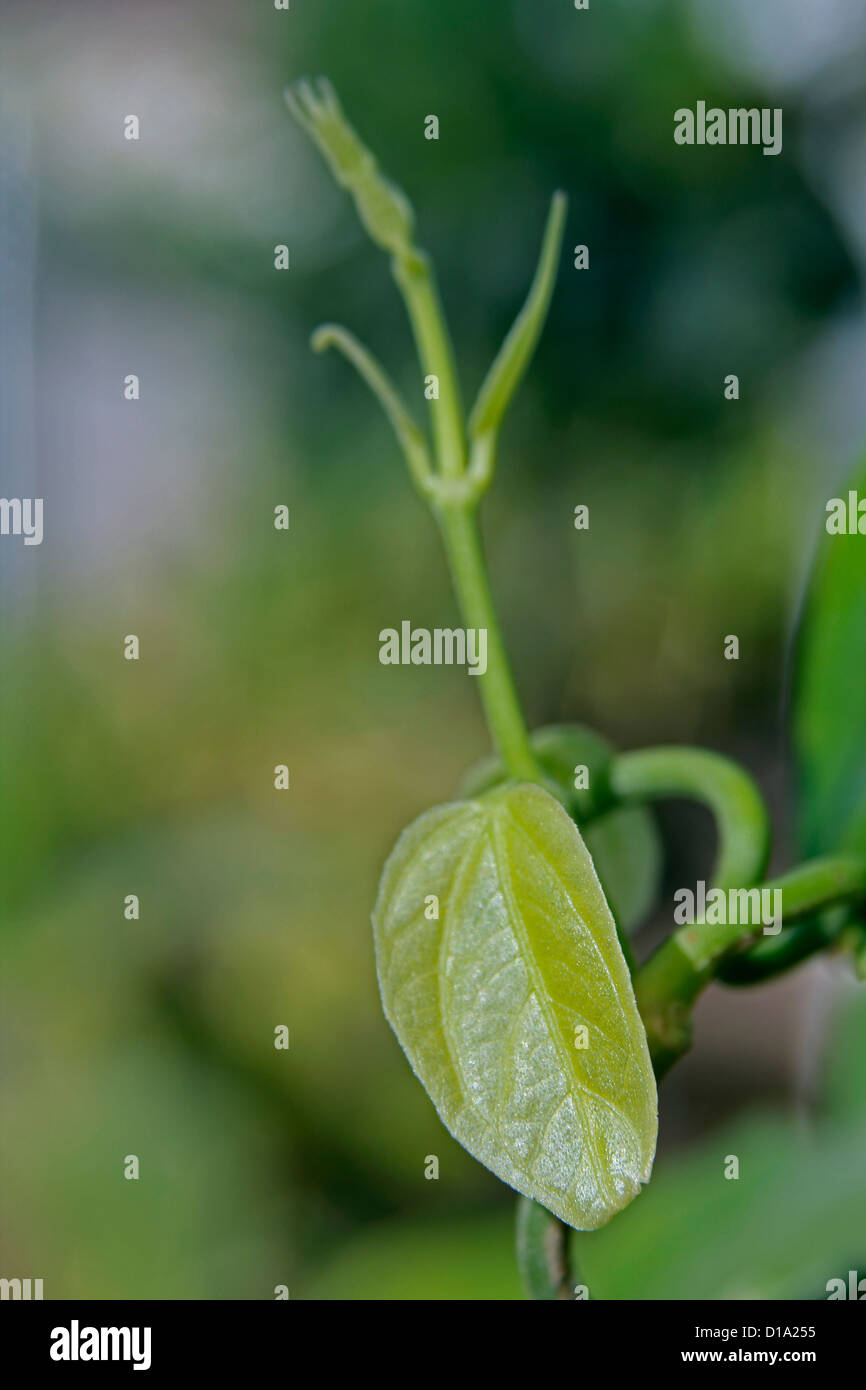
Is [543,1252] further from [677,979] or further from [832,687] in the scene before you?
[832,687]

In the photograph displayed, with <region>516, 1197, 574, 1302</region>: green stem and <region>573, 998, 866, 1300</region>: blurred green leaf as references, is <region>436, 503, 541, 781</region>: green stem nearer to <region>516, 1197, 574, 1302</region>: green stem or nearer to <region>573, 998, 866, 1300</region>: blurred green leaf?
<region>516, 1197, 574, 1302</region>: green stem


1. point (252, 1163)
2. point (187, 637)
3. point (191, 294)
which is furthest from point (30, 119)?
point (252, 1163)

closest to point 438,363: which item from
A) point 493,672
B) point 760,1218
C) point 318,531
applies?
point 493,672

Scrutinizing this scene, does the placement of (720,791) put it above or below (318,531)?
below

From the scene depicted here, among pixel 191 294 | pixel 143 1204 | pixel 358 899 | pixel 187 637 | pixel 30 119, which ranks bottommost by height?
pixel 143 1204

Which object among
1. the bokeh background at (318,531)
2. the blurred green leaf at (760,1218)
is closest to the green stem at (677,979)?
the blurred green leaf at (760,1218)
